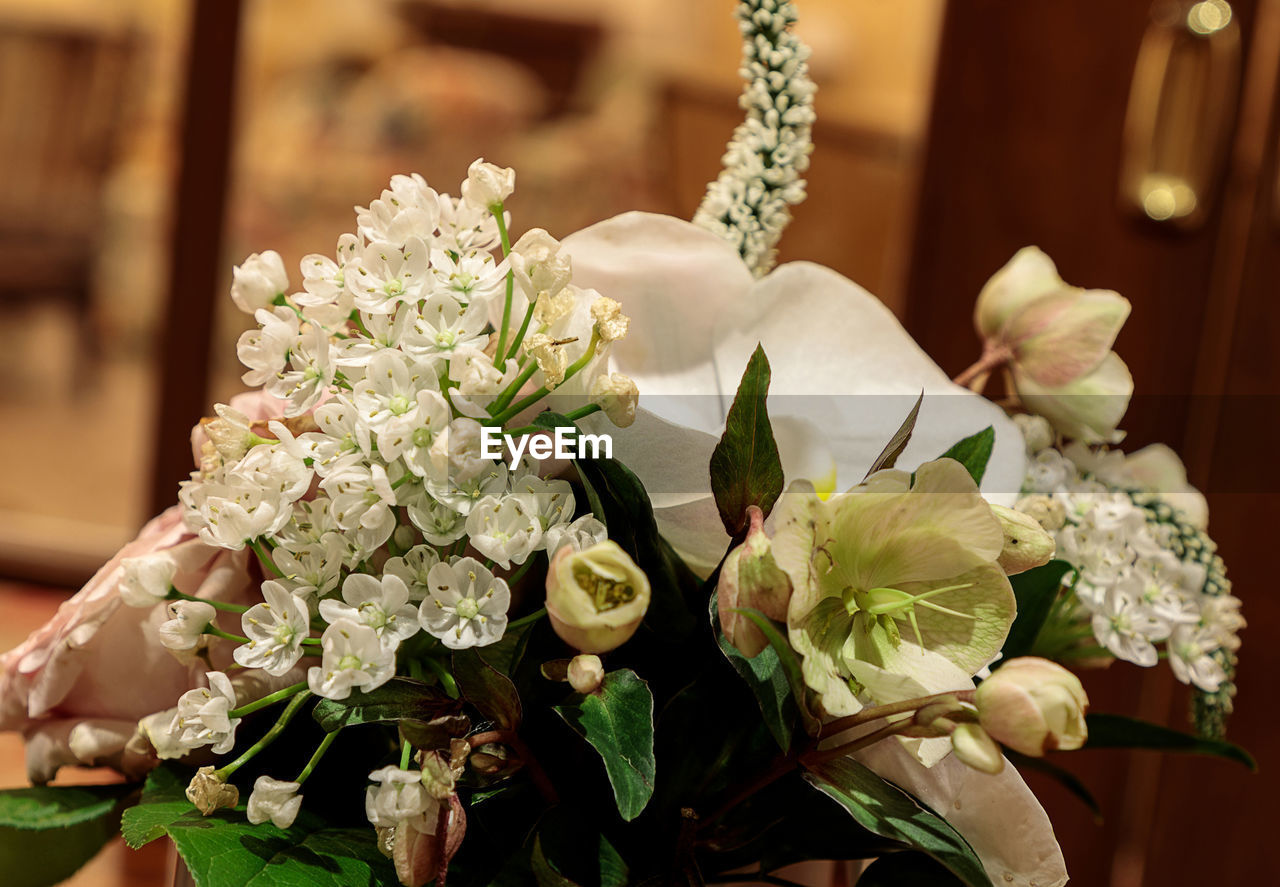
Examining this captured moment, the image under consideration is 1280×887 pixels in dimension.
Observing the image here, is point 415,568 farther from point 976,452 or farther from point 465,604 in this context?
point 976,452

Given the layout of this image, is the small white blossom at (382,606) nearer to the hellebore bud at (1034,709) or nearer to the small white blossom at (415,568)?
the small white blossom at (415,568)

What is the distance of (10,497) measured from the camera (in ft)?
5.36

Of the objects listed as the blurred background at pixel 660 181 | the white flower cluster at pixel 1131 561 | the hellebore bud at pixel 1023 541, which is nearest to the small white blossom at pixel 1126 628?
the white flower cluster at pixel 1131 561

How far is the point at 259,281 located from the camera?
0.98 feet

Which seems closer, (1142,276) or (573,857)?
(573,857)

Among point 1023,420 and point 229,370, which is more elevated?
point 1023,420

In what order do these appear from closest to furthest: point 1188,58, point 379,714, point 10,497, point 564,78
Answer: point 379,714, point 1188,58, point 564,78, point 10,497

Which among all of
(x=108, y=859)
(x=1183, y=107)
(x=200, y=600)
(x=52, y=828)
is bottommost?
(x=108, y=859)

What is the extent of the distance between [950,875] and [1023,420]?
0.58 ft

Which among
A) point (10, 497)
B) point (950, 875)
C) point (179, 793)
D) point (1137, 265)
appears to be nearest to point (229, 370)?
point (10, 497)

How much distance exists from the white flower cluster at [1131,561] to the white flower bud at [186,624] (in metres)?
0.25

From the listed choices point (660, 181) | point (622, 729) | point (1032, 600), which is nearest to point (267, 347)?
point (622, 729)

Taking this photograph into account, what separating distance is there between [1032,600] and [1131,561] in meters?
0.05

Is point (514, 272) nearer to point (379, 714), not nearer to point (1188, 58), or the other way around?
point (379, 714)
